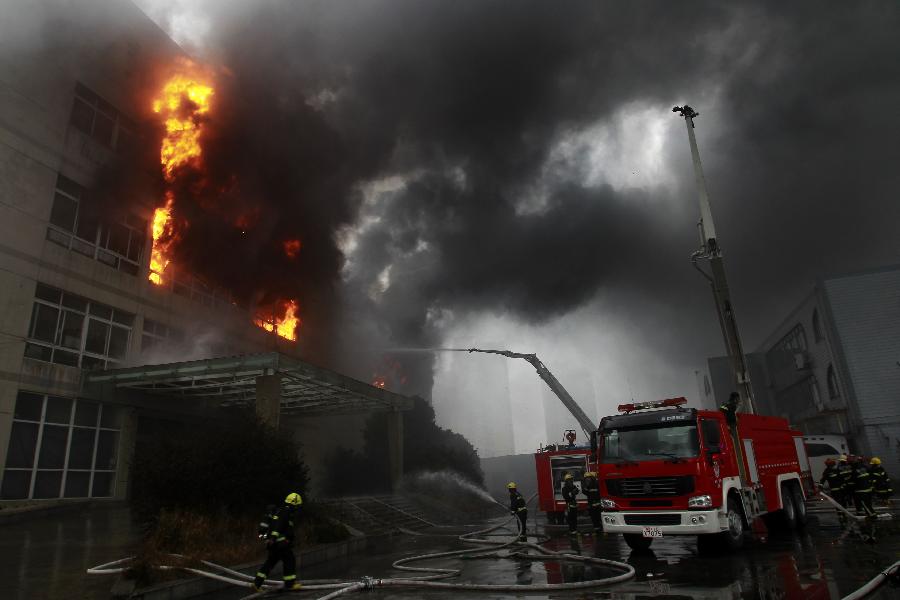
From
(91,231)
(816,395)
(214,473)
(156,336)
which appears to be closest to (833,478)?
(214,473)

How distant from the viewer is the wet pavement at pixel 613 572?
731 centimetres

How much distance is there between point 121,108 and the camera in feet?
83.3

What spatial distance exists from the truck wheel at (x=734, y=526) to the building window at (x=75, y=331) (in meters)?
23.2

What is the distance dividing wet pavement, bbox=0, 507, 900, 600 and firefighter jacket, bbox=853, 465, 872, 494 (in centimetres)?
87

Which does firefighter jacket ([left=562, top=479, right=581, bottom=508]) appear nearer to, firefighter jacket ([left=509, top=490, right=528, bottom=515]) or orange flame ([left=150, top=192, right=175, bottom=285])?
firefighter jacket ([left=509, top=490, right=528, bottom=515])

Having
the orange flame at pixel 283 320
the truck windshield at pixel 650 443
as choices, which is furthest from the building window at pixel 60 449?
the truck windshield at pixel 650 443

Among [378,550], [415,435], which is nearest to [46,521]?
[378,550]

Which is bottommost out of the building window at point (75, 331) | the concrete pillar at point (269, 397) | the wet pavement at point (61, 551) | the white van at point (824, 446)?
the wet pavement at point (61, 551)

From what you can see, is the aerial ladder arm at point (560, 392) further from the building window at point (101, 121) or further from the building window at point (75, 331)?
the building window at point (101, 121)

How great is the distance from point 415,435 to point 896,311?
32.4m

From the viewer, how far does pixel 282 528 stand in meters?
8.79

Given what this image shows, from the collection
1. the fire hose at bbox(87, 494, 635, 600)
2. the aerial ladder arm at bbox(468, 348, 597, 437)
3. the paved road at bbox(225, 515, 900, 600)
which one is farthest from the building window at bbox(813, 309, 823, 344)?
the fire hose at bbox(87, 494, 635, 600)

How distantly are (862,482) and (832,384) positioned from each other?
28.5m

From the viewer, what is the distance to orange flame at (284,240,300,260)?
33.1 metres
